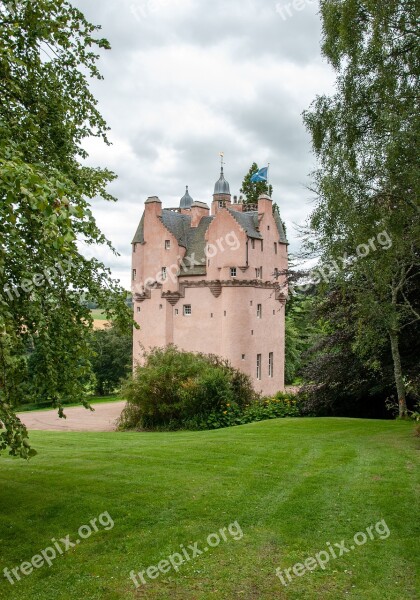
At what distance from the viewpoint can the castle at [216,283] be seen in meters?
36.0

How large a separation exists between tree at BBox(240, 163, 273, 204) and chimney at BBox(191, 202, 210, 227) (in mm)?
7081

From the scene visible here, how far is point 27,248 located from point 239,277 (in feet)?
91.3

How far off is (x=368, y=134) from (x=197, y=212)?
27.0m

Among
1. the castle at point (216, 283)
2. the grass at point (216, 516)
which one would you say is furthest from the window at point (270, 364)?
the grass at point (216, 516)

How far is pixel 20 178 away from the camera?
5.16 m

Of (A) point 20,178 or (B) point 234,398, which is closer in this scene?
(A) point 20,178

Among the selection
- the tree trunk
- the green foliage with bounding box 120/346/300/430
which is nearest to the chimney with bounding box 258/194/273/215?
the green foliage with bounding box 120/346/300/430

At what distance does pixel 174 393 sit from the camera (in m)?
26.5

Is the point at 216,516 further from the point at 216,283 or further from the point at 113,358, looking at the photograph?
the point at 113,358

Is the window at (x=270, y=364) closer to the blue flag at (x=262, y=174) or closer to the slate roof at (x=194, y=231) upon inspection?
the slate roof at (x=194, y=231)

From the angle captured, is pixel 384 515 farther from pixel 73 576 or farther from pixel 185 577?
pixel 73 576

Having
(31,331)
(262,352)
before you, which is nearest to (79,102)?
(31,331)

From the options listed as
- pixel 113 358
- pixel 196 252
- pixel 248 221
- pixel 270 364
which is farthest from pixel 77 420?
pixel 113 358

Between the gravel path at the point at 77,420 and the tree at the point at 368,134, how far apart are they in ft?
61.7
